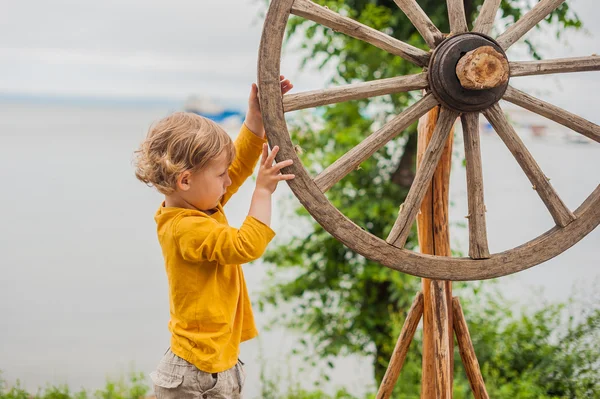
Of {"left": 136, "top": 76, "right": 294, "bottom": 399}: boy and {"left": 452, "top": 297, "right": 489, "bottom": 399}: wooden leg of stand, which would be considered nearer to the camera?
{"left": 136, "top": 76, "right": 294, "bottom": 399}: boy

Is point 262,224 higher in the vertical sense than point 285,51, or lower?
lower

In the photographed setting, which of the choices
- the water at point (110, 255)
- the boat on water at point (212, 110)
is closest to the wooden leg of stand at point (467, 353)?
the water at point (110, 255)

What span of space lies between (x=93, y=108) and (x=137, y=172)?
4.46 m

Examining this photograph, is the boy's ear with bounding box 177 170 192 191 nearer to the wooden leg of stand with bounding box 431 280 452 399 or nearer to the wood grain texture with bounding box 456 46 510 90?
the wood grain texture with bounding box 456 46 510 90

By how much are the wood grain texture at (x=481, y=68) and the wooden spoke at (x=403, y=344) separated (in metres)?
0.74

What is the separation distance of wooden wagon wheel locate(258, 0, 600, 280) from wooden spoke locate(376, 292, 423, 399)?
32cm

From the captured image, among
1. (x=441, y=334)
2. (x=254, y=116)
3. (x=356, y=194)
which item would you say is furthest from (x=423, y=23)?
(x=356, y=194)

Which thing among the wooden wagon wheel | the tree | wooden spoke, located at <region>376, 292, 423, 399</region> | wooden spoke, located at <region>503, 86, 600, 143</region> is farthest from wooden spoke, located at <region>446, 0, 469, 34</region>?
the tree

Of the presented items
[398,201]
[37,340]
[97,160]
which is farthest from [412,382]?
[97,160]

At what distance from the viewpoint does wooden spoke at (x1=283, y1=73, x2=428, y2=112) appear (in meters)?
1.71

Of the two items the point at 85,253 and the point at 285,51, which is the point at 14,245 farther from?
the point at 285,51

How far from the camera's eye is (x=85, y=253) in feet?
15.1

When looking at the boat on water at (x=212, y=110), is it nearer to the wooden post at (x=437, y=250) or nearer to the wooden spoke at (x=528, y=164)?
the wooden post at (x=437, y=250)

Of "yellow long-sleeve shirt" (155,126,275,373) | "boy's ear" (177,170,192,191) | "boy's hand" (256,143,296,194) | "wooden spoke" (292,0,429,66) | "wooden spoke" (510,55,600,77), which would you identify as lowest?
"yellow long-sleeve shirt" (155,126,275,373)
